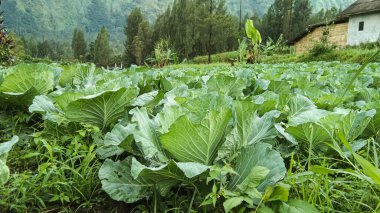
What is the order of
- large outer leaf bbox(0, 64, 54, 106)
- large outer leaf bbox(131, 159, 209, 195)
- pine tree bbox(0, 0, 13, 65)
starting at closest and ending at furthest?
large outer leaf bbox(131, 159, 209, 195) < large outer leaf bbox(0, 64, 54, 106) < pine tree bbox(0, 0, 13, 65)

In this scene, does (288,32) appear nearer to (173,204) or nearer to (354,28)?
(354,28)

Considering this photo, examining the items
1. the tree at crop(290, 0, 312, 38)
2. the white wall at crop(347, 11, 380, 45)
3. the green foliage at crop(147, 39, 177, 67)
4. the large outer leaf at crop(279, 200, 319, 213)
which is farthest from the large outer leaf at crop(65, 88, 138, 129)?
the tree at crop(290, 0, 312, 38)

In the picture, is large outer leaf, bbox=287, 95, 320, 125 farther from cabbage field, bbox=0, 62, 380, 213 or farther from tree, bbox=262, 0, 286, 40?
tree, bbox=262, 0, 286, 40

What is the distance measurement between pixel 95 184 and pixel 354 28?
28974 mm

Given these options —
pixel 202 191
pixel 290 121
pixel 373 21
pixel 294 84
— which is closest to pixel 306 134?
pixel 290 121

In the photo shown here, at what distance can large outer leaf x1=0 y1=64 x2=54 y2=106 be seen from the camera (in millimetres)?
1873

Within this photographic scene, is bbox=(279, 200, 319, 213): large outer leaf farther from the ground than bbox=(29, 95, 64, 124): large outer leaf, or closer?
closer

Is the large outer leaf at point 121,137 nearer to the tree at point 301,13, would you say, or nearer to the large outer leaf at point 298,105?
the large outer leaf at point 298,105

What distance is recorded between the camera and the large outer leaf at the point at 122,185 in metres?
1.06

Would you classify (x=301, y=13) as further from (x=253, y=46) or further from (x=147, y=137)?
(x=147, y=137)

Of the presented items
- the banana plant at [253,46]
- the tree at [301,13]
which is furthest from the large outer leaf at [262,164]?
the tree at [301,13]

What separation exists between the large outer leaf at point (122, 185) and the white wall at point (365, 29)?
1047 inches

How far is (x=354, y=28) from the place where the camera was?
26.3 metres

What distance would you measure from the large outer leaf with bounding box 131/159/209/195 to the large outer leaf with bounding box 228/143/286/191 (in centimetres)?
14
